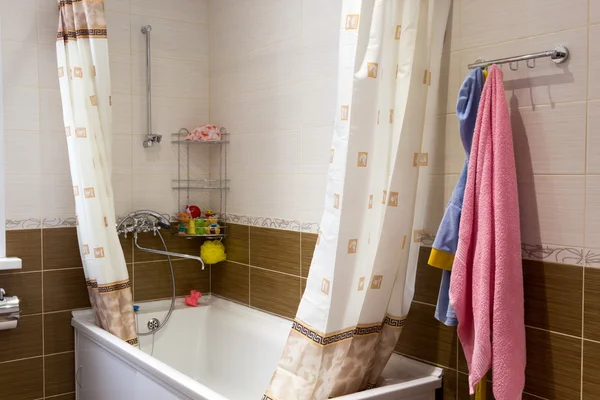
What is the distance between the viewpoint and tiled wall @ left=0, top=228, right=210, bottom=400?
9.70 ft

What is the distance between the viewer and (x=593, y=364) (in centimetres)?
168

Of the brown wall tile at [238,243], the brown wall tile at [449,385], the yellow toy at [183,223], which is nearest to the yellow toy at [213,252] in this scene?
the brown wall tile at [238,243]

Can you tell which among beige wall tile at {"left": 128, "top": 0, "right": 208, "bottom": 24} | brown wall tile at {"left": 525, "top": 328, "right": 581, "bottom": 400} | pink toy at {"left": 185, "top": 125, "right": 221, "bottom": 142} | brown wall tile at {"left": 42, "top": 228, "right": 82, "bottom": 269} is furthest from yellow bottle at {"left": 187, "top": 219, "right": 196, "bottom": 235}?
brown wall tile at {"left": 525, "top": 328, "right": 581, "bottom": 400}

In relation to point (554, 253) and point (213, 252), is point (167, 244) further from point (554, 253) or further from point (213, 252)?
point (554, 253)

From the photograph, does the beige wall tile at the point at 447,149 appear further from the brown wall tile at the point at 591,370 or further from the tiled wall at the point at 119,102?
the tiled wall at the point at 119,102

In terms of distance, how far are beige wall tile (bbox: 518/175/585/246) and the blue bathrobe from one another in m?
0.19

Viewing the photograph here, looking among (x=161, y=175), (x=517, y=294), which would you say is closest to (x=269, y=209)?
(x=161, y=175)

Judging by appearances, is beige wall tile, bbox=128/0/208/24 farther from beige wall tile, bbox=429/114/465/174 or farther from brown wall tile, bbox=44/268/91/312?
beige wall tile, bbox=429/114/465/174

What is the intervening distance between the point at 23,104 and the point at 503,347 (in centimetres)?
247

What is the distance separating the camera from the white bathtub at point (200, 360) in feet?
7.00

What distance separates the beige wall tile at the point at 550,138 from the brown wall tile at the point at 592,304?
0.29 m

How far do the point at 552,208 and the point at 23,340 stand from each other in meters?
2.51

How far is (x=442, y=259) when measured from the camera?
1.88 metres

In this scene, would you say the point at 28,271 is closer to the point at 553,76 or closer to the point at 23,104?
the point at 23,104
